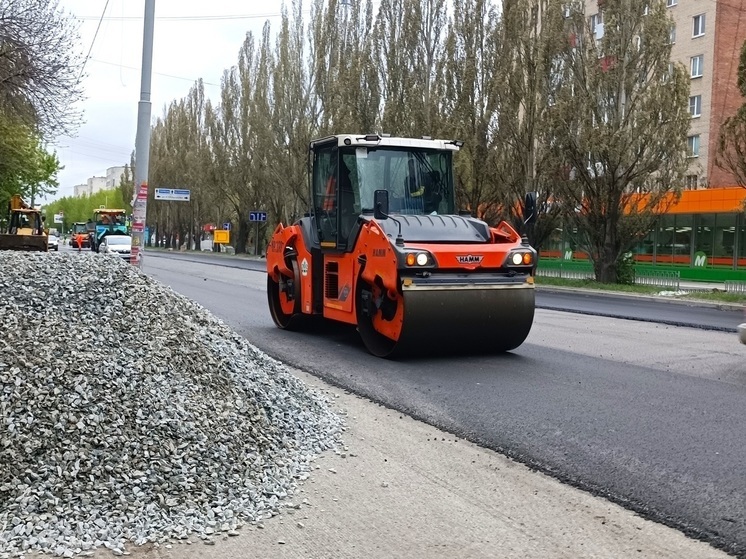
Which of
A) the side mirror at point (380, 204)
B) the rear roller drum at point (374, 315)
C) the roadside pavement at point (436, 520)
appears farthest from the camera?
the side mirror at point (380, 204)

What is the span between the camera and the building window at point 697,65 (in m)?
43.1

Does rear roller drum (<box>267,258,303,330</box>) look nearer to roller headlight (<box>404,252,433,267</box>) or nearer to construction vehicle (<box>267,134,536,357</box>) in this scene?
construction vehicle (<box>267,134,536,357</box>)

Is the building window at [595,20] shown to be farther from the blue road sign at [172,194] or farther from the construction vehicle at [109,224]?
the blue road sign at [172,194]

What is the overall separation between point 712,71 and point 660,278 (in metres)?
18.3

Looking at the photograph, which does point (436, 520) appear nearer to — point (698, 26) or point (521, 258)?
point (521, 258)

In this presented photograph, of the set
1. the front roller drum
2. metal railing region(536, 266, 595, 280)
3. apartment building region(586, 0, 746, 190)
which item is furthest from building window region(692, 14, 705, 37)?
the front roller drum

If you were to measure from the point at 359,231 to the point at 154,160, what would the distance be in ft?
230

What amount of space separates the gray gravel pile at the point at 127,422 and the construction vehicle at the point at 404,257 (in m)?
2.67

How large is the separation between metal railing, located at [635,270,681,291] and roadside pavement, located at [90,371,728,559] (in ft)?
78.7

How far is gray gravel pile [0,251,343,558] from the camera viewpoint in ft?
14.4

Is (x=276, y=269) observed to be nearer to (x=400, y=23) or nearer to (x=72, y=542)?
(x=72, y=542)

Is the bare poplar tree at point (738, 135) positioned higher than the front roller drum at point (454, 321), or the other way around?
the bare poplar tree at point (738, 135)

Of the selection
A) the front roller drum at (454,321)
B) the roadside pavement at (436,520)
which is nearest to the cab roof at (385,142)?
the front roller drum at (454,321)

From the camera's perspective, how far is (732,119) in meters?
22.6
